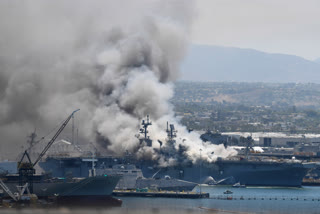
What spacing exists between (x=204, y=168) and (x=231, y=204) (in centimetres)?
2283

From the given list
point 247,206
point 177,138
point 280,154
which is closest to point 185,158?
point 177,138

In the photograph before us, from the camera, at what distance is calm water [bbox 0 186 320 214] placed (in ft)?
259

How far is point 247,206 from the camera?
8475 centimetres

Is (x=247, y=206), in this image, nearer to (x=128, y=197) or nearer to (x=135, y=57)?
(x=128, y=197)

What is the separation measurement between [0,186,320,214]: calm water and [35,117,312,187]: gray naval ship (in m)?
5.36

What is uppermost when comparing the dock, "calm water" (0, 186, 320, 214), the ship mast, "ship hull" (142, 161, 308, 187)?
the ship mast

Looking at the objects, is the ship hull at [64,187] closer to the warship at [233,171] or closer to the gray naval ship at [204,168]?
the gray naval ship at [204,168]

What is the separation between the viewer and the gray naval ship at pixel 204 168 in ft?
352

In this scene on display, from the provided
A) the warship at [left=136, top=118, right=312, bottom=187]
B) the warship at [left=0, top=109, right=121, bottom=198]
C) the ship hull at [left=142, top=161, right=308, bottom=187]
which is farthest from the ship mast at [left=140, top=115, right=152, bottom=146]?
the warship at [left=0, top=109, right=121, bottom=198]

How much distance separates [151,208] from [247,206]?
33.8 ft

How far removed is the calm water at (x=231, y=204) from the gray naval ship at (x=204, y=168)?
536cm

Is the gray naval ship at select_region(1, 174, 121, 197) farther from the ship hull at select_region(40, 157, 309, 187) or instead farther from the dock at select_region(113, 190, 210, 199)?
the ship hull at select_region(40, 157, 309, 187)

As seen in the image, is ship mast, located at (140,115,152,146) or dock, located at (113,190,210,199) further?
ship mast, located at (140,115,152,146)

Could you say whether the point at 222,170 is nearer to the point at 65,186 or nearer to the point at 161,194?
the point at 161,194
